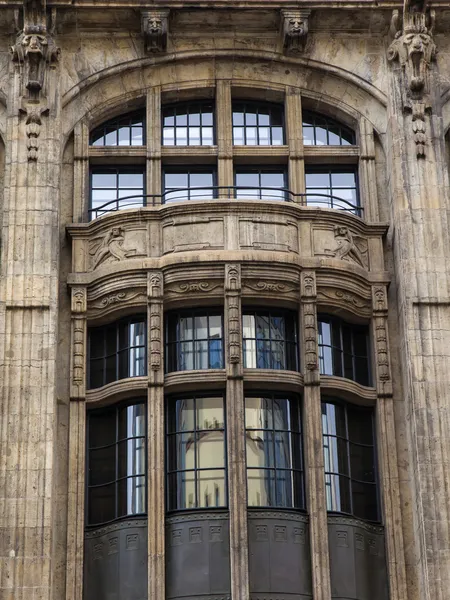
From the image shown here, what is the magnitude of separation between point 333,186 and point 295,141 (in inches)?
52.5

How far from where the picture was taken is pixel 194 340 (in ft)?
97.3

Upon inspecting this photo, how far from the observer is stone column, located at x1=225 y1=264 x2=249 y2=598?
27078 millimetres

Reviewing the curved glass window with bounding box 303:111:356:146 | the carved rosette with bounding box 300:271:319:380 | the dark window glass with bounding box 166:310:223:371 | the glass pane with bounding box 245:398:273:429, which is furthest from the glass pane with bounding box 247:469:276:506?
the curved glass window with bounding box 303:111:356:146

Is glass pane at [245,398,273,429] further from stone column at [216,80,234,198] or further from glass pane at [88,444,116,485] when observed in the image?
stone column at [216,80,234,198]

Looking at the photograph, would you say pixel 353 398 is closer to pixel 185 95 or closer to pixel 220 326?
pixel 220 326

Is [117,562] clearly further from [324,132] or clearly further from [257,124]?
[324,132]

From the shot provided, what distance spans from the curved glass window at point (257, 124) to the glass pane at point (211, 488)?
836cm

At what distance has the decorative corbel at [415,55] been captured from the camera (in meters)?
31.7

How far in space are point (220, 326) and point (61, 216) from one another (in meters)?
4.43

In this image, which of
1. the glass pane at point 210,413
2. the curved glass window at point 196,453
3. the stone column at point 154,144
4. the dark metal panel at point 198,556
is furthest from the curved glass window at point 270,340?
the stone column at point 154,144

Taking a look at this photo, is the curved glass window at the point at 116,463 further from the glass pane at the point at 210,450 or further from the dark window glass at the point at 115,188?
the dark window glass at the point at 115,188

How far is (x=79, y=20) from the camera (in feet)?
107

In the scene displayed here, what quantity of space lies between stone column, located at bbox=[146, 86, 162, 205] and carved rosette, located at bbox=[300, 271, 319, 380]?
4038 mm

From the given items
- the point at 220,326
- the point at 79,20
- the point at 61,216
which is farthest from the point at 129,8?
the point at 220,326
